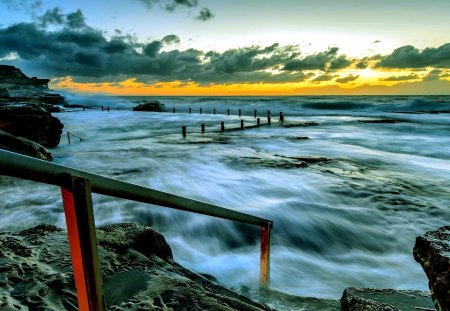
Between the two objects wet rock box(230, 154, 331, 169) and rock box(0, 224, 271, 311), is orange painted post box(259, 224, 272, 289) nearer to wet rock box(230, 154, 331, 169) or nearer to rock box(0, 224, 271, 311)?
rock box(0, 224, 271, 311)

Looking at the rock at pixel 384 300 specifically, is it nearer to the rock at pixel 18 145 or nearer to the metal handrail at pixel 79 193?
the metal handrail at pixel 79 193

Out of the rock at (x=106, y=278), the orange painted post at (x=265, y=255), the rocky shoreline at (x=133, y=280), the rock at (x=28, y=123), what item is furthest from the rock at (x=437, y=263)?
the rock at (x=28, y=123)

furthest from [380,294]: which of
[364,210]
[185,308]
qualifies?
[364,210]

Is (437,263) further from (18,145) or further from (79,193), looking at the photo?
(18,145)

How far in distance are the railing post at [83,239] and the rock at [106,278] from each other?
81 centimetres

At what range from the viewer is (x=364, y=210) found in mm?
7410

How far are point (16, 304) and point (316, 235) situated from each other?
5.55 metres

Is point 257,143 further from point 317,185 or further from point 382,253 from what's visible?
point 382,253

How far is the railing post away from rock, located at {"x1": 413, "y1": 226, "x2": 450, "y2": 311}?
188cm

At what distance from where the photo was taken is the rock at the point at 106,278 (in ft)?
6.40

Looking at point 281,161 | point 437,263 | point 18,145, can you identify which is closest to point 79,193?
point 437,263

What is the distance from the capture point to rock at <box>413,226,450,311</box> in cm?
187

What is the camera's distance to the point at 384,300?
9.37ft

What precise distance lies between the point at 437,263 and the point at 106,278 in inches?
85.9
